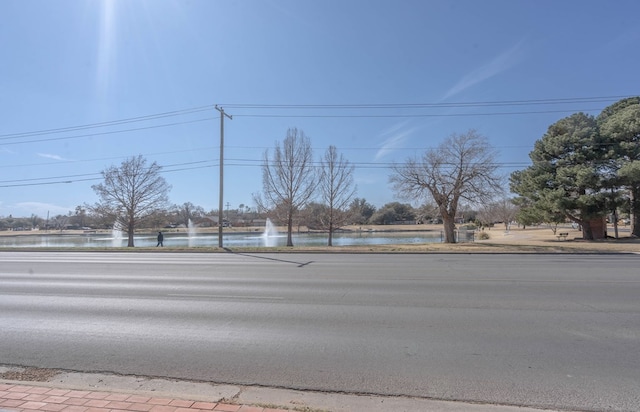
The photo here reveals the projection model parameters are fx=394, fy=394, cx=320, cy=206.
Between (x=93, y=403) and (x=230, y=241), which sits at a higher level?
(x=230, y=241)

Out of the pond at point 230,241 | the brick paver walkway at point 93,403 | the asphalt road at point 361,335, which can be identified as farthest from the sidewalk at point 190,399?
the pond at point 230,241

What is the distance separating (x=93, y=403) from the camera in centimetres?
352

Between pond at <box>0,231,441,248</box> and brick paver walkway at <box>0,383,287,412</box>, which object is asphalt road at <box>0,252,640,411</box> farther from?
pond at <box>0,231,441,248</box>

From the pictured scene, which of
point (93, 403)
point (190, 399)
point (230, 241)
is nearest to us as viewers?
point (93, 403)

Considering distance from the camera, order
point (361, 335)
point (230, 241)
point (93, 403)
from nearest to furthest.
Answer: point (93, 403)
point (361, 335)
point (230, 241)

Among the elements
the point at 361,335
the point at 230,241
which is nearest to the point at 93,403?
the point at 361,335

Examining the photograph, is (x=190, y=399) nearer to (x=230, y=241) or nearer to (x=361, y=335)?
(x=361, y=335)

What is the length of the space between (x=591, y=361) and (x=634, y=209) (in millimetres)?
32694

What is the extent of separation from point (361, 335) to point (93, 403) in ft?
11.4

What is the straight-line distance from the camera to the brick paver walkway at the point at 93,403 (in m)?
3.40

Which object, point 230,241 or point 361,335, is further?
point 230,241

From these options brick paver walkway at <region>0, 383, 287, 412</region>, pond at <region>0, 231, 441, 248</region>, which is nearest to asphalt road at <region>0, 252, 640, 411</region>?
brick paver walkway at <region>0, 383, 287, 412</region>

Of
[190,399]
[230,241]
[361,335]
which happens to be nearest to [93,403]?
[190,399]

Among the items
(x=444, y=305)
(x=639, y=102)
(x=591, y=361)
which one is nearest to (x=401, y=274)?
(x=444, y=305)
